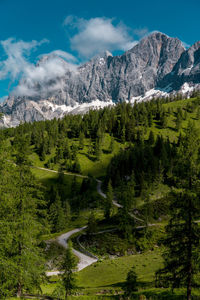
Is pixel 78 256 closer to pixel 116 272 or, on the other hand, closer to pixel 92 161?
pixel 116 272

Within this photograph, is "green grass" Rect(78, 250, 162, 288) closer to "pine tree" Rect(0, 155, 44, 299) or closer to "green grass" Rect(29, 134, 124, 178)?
"pine tree" Rect(0, 155, 44, 299)

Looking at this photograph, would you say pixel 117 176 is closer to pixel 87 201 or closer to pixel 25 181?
pixel 87 201

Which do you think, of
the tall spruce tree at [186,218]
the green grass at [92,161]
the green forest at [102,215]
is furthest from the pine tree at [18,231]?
the green grass at [92,161]

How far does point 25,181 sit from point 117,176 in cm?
9009

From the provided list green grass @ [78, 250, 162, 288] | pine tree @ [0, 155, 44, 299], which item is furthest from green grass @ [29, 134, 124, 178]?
pine tree @ [0, 155, 44, 299]

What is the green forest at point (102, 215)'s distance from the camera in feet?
54.6

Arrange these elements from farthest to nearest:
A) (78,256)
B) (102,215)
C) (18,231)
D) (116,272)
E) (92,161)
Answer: (92,161)
(102,215)
(78,256)
(116,272)
(18,231)

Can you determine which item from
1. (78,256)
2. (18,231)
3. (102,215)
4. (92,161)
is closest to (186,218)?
(18,231)

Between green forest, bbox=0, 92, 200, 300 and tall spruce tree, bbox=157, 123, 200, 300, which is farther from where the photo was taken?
green forest, bbox=0, 92, 200, 300

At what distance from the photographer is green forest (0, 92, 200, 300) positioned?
656 inches

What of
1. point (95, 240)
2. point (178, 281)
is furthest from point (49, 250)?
point (178, 281)

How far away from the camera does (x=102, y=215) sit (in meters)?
82.5

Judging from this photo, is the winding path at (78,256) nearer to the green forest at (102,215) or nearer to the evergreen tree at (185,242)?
the green forest at (102,215)

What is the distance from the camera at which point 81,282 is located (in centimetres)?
3650
